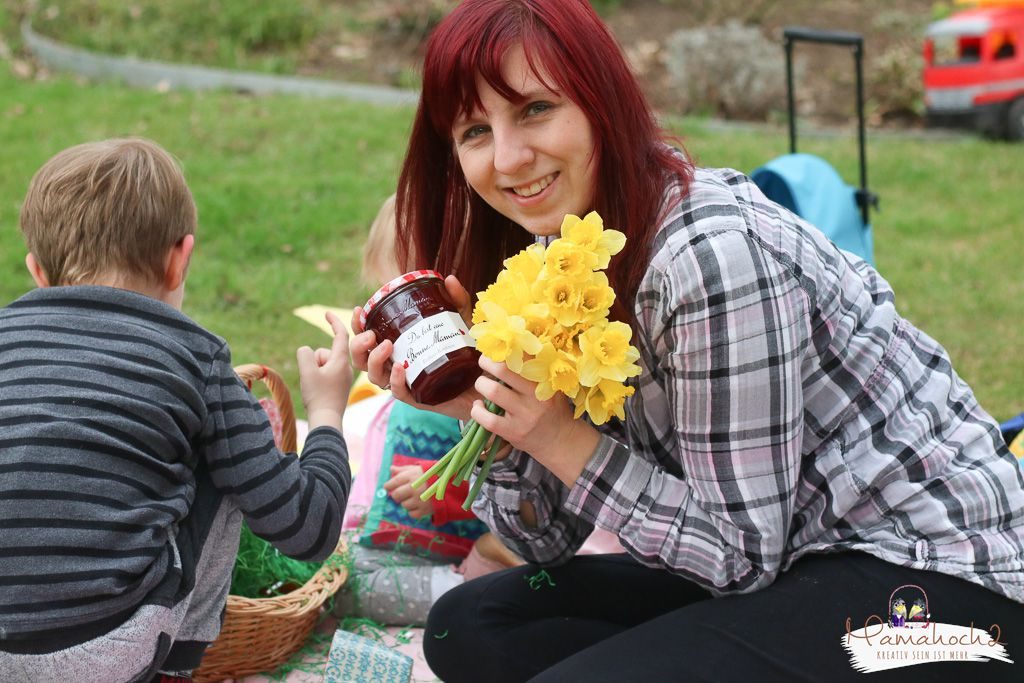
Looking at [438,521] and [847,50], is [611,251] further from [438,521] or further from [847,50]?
[847,50]

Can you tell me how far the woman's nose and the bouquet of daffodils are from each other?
0.29 m

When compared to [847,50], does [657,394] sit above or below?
below

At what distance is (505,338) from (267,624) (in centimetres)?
138

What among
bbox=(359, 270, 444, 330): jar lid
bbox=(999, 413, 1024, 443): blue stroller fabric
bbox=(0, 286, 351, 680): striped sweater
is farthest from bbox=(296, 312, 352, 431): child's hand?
bbox=(999, 413, 1024, 443): blue stroller fabric

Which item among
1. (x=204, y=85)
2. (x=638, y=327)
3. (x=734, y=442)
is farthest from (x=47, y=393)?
(x=204, y=85)

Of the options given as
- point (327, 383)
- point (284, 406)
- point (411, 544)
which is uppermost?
point (327, 383)

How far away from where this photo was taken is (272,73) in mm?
8148

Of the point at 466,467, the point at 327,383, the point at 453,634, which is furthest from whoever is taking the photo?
the point at 327,383

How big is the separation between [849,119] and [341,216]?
388 centimetres

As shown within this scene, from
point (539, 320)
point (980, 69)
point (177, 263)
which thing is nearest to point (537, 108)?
point (539, 320)

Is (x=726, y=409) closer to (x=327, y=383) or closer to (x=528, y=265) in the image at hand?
(x=528, y=265)

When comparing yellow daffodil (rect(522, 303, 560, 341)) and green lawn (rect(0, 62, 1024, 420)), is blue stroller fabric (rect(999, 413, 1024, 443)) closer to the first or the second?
green lawn (rect(0, 62, 1024, 420))

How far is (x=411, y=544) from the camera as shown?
3.19 metres

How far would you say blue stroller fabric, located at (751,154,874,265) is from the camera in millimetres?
3875
